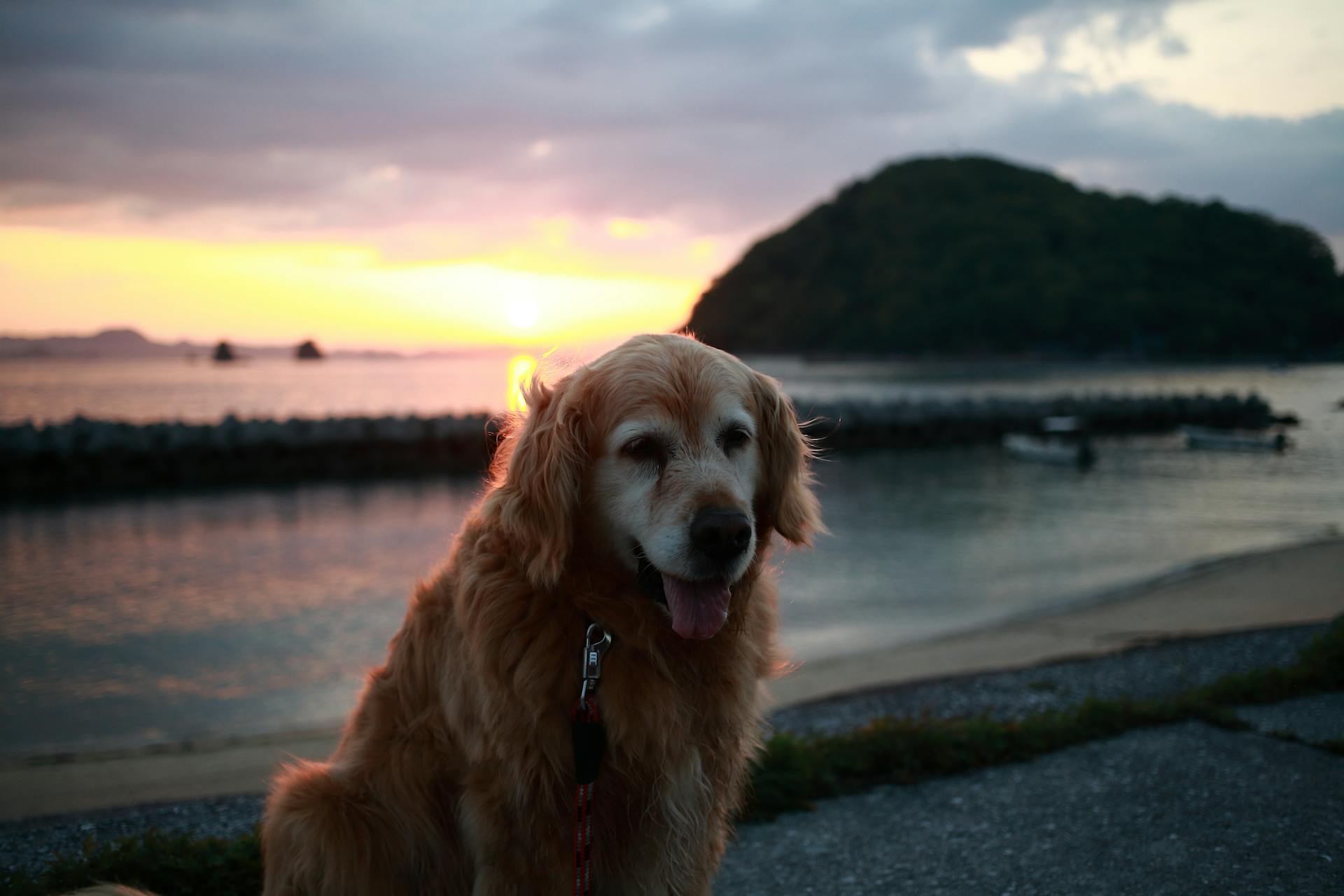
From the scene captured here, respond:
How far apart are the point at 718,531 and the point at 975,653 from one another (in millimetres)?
6390

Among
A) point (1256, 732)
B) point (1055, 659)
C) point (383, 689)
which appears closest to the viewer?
point (383, 689)

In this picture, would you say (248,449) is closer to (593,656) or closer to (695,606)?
(593,656)

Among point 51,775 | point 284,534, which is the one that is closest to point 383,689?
point 51,775

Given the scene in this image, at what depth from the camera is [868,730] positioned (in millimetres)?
4879

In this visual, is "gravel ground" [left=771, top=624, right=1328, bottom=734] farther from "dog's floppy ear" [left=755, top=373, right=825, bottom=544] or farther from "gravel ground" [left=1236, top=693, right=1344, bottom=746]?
"dog's floppy ear" [left=755, top=373, right=825, bottom=544]

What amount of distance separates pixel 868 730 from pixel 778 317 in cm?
13871

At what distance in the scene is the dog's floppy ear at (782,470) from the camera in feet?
9.62

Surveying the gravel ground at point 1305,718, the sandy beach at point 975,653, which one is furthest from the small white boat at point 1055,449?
the gravel ground at point 1305,718

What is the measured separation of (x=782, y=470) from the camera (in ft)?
9.76

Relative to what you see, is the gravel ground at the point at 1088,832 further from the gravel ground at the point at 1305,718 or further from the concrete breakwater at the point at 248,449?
the concrete breakwater at the point at 248,449

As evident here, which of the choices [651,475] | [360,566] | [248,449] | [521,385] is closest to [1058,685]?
[651,475]

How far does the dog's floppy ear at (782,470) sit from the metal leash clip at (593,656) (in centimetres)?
74

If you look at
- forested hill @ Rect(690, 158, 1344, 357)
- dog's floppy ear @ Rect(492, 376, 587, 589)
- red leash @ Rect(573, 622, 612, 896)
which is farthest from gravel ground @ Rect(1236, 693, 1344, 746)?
forested hill @ Rect(690, 158, 1344, 357)

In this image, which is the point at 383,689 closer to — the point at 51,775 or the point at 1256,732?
the point at 51,775
